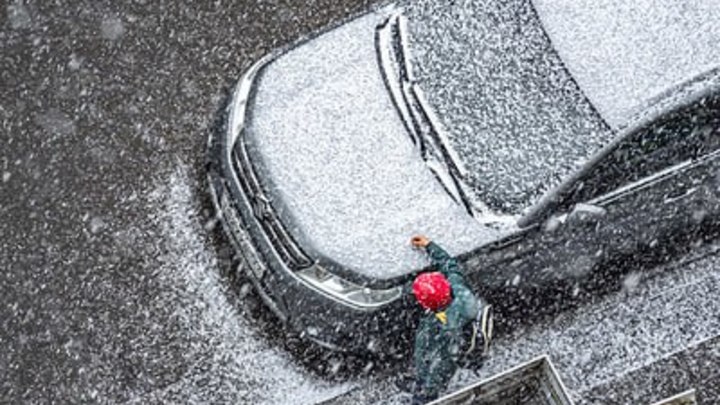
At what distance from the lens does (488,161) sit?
7934mm

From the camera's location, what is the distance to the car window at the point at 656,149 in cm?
777

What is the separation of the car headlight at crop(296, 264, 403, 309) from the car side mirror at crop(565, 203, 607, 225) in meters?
1.03

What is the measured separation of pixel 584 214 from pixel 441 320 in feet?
3.41

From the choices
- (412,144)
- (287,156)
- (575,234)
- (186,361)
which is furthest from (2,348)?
(575,234)

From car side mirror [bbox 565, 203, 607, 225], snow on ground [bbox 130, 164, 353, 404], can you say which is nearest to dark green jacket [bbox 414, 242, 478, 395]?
snow on ground [bbox 130, 164, 353, 404]

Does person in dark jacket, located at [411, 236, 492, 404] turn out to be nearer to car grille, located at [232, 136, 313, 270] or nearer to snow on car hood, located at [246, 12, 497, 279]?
snow on car hood, located at [246, 12, 497, 279]

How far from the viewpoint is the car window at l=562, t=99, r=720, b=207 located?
25.5 feet

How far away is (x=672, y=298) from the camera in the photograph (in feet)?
27.4

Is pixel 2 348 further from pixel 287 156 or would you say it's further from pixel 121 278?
pixel 287 156

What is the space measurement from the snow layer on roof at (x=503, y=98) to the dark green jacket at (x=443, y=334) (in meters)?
0.49

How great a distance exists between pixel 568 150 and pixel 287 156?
1.60 meters

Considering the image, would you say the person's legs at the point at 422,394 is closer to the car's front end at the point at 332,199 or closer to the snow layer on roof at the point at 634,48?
the car's front end at the point at 332,199

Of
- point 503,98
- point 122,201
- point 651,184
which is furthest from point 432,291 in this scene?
point 122,201

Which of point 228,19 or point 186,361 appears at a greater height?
point 228,19
